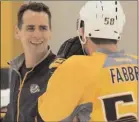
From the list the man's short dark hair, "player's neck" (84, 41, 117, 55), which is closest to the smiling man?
the man's short dark hair

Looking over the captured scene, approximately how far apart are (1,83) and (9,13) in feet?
2.26

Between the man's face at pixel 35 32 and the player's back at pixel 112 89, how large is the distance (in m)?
0.66

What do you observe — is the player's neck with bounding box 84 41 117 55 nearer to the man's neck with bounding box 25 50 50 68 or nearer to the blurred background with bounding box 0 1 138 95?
the man's neck with bounding box 25 50 50 68

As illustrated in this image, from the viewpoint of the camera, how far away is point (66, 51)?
1.46 m

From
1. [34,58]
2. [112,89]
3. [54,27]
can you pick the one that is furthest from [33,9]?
[54,27]

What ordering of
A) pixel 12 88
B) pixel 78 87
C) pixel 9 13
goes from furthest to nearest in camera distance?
pixel 9 13 → pixel 12 88 → pixel 78 87

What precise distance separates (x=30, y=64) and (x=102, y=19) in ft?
2.24

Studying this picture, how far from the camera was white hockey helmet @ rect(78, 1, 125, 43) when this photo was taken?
4.24 feet

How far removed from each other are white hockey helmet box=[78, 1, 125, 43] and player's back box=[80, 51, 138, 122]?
0.29ft

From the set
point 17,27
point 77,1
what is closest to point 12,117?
point 17,27

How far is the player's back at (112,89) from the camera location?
1.17m

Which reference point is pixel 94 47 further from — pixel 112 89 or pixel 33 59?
pixel 33 59

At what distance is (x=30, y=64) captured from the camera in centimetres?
188

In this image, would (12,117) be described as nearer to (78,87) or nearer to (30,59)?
(30,59)
